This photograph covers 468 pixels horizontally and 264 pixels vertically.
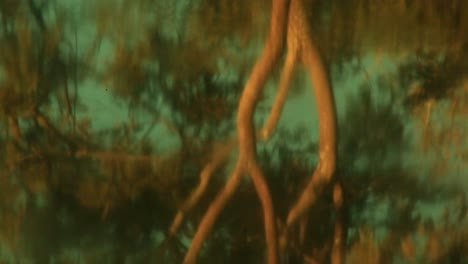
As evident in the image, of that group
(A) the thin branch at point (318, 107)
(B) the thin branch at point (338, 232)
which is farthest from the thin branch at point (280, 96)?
(B) the thin branch at point (338, 232)

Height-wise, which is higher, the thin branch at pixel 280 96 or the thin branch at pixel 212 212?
the thin branch at pixel 280 96

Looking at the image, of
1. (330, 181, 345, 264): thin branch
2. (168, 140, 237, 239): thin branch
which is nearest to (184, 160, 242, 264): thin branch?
(168, 140, 237, 239): thin branch

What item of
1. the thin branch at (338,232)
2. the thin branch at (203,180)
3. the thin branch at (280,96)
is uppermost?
the thin branch at (280,96)

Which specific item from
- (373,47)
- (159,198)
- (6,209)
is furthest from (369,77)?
(6,209)

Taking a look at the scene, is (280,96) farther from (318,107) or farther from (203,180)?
(203,180)

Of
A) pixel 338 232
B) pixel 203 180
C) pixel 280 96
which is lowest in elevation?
pixel 338 232

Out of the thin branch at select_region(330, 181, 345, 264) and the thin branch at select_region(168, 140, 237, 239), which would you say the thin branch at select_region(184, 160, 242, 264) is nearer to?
the thin branch at select_region(168, 140, 237, 239)

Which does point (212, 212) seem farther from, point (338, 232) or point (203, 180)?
point (338, 232)

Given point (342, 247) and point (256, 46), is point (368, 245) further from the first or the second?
point (256, 46)

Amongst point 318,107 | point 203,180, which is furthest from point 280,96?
point 203,180

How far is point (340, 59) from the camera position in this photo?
3.35 feet

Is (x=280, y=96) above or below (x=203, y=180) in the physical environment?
above

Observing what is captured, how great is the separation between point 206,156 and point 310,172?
0.56 ft

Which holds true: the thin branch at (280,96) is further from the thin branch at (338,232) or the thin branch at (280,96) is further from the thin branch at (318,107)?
the thin branch at (338,232)
